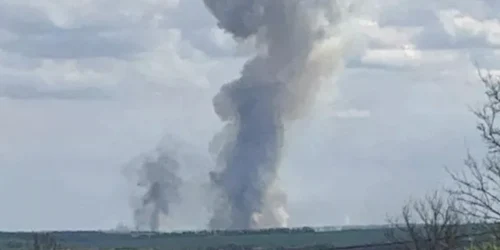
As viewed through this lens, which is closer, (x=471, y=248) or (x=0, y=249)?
(x=471, y=248)

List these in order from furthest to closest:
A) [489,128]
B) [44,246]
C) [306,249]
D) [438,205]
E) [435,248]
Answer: [306,249]
[44,246]
[438,205]
[435,248]
[489,128]

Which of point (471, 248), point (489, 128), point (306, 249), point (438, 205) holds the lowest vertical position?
point (471, 248)

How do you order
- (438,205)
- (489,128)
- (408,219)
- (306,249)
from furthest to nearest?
(306,249)
(408,219)
(438,205)
(489,128)

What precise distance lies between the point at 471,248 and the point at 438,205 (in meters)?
33.2

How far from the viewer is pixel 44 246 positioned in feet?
349

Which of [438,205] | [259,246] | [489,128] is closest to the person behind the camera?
[489,128]

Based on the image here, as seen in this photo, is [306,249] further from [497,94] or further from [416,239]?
[497,94]

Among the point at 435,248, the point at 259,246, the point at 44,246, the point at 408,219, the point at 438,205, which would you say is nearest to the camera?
the point at 435,248

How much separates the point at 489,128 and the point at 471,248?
3.03 meters

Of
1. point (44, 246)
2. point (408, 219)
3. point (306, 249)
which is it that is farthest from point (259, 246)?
point (408, 219)

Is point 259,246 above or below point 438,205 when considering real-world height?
above

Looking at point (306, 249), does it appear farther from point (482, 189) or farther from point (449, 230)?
point (482, 189)

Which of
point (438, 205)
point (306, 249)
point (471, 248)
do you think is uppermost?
point (306, 249)

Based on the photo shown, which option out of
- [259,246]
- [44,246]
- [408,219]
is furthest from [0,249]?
[408,219]
